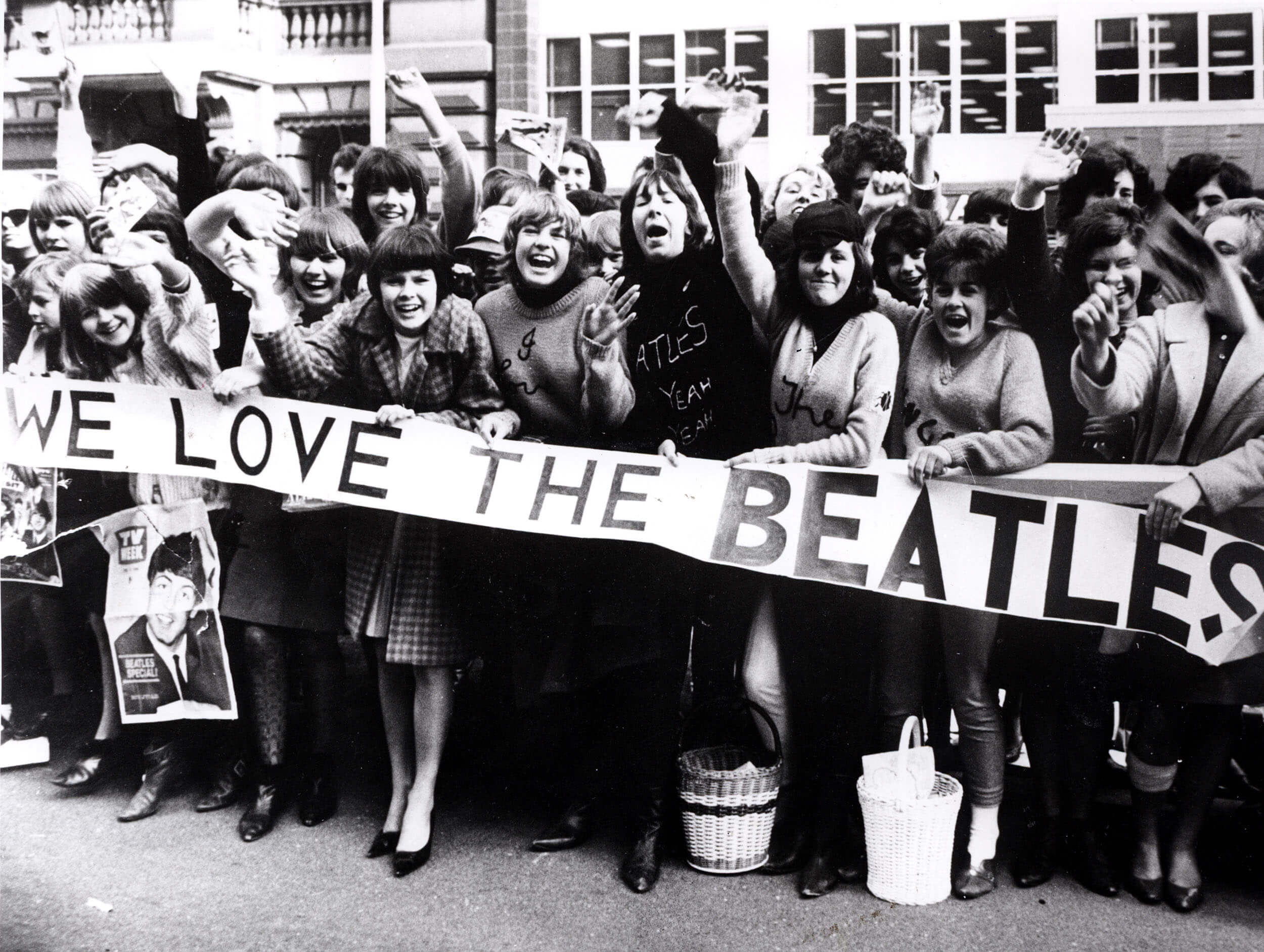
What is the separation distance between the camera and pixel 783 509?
150 inches

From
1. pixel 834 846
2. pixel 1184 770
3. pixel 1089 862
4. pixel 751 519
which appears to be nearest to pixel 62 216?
pixel 751 519

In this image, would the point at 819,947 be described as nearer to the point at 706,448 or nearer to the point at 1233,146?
the point at 706,448

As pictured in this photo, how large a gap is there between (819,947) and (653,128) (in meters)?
2.70

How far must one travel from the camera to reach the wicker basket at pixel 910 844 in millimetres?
3637

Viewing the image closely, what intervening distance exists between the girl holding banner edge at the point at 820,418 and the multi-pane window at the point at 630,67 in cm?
31

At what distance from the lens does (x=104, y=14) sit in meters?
4.75

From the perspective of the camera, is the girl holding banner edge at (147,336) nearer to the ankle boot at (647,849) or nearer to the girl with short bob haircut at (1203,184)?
the ankle boot at (647,849)

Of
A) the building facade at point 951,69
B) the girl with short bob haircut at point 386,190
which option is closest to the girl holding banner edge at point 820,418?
the building facade at point 951,69

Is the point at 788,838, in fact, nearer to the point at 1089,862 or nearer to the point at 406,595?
the point at 1089,862

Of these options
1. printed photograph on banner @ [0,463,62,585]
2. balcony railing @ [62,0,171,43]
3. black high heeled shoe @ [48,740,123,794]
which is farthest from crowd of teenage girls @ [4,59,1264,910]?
balcony railing @ [62,0,171,43]

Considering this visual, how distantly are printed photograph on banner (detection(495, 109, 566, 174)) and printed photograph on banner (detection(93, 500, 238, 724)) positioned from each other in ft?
5.91

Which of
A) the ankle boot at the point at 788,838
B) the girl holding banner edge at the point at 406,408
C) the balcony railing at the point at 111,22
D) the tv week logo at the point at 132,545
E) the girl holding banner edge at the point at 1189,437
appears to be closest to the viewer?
the girl holding banner edge at the point at 1189,437

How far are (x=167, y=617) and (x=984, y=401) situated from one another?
3.07 metres

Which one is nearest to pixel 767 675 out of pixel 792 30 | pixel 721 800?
pixel 721 800
